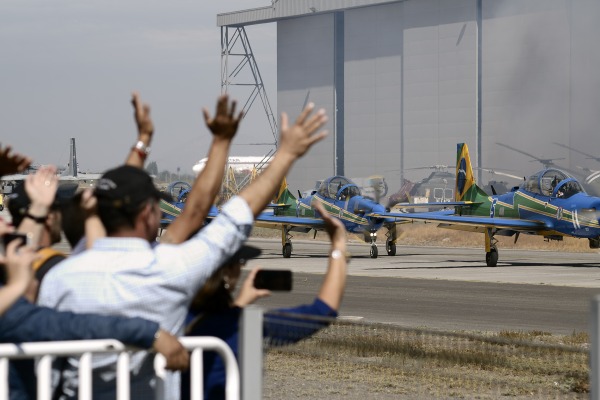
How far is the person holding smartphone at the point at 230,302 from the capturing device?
179 inches

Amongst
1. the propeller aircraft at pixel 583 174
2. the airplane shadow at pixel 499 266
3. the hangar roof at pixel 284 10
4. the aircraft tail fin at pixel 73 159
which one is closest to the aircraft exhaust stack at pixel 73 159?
the aircraft tail fin at pixel 73 159

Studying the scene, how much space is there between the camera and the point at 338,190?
38375 mm

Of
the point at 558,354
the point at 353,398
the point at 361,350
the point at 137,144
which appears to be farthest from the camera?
the point at 361,350

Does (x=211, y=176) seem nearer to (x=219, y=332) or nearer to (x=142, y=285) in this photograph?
(x=219, y=332)

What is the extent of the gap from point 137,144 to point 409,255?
34831 millimetres

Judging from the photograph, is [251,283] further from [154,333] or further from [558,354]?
[558,354]

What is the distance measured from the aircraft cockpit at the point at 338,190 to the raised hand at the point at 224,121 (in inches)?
1313

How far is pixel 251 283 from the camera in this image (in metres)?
4.76

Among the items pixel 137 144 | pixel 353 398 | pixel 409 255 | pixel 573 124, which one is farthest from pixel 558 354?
pixel 573 124

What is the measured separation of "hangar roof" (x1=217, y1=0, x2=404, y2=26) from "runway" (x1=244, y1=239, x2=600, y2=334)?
41520 millimetres

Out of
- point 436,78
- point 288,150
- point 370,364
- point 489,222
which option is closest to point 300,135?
point 288,150

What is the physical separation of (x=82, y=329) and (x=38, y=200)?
2.96ft

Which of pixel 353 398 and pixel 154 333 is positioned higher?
pixel 154 333

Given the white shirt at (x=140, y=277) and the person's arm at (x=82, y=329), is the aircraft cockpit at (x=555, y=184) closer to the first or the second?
the white shirt at (x=140, y=277)
